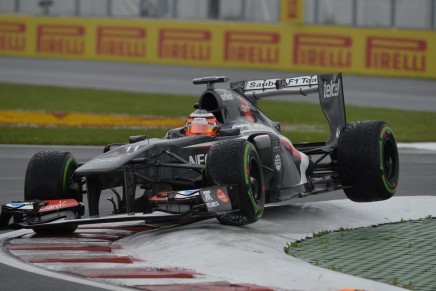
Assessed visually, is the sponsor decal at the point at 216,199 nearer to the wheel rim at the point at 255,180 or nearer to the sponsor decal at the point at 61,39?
the wheel rim at the point at 255,180

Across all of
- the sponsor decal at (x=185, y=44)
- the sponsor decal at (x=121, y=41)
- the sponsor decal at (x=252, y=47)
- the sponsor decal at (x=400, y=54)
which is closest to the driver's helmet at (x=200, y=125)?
the sponsor decal at (x=400, y=54)

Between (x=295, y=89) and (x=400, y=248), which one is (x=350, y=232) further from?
(x=295, y=89)

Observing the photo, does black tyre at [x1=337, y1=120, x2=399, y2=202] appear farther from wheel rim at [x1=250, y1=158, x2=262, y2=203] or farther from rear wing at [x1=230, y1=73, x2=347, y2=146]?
wheel rim at [x1=250, y1=158, x2=262, y2=203]

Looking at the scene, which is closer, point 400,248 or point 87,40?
point 400,248

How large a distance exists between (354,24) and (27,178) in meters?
25.5

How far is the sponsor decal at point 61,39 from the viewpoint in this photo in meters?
38.5

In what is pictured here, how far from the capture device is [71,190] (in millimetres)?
11586

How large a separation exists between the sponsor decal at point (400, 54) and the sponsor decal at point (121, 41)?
7.88 meters

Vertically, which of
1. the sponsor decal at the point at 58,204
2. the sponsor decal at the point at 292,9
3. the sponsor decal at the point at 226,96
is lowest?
the sponsor decal at the point at 58,204

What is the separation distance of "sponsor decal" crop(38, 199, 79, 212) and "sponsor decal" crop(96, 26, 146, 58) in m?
26.7

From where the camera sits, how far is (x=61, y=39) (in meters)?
38.9

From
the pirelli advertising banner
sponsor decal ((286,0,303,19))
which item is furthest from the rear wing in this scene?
sponsor decal ((286,0,303,19))

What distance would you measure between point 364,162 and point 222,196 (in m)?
2.26

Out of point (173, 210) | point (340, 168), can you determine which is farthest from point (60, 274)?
point (340, 168)
